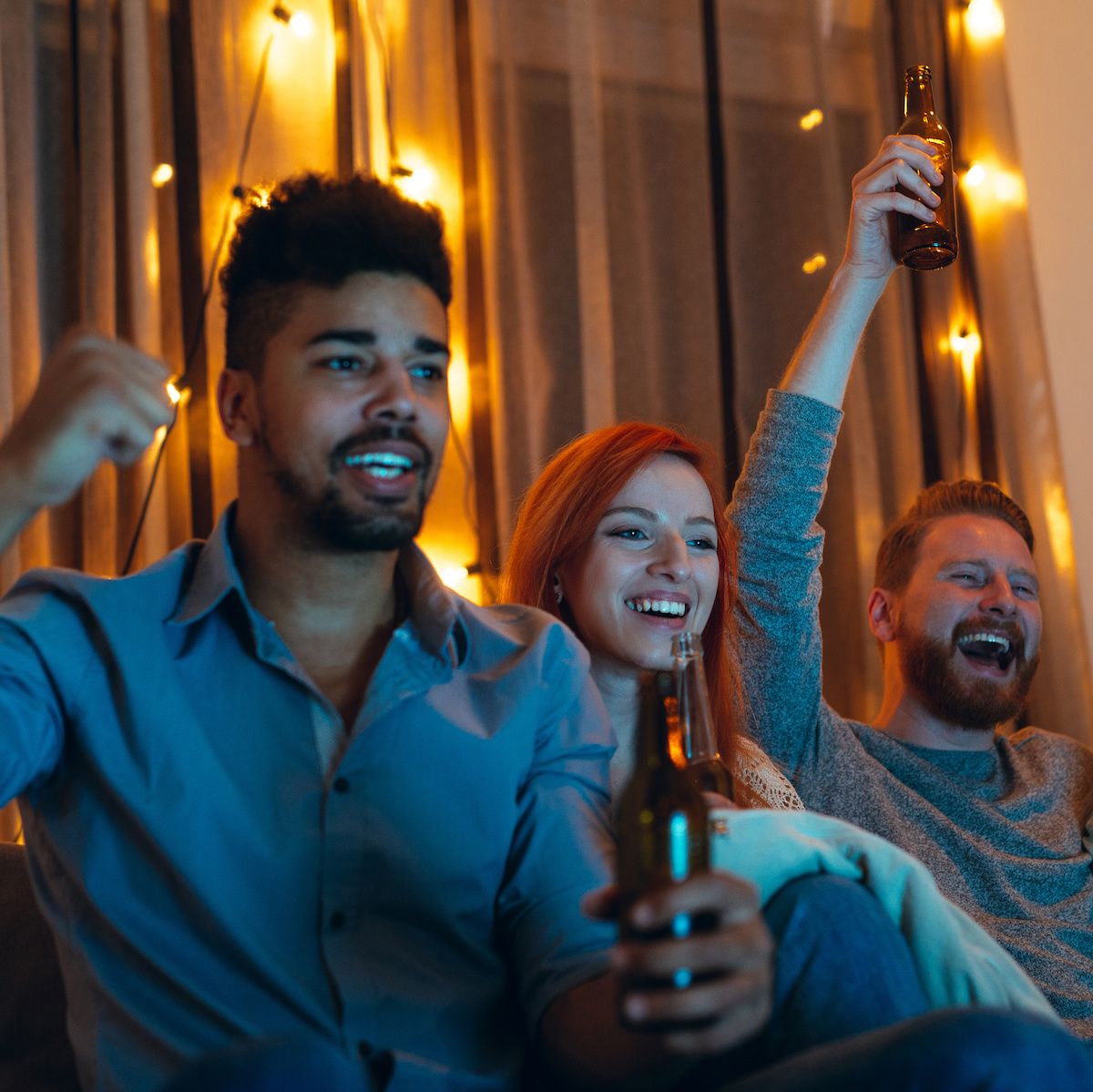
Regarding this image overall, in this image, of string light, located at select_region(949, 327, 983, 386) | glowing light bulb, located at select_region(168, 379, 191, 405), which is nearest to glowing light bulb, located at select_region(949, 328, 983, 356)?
string light, located at select_region(949, 327, 983, 386)

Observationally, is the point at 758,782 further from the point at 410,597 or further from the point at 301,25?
the point at 301,25

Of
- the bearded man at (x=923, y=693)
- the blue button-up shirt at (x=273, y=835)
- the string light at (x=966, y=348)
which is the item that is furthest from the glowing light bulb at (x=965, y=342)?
the blue button-up shirt at (x=273, y=835)

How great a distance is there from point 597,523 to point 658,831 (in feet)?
2.71

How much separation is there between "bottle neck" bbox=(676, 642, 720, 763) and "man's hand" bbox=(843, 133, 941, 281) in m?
0.76

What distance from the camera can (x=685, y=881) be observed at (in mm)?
756

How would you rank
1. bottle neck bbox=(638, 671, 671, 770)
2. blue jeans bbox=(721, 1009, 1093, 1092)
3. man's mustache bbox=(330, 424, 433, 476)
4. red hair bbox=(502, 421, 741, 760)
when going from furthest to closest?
red hair bbox=(502, 421, 741, 760)
man's mustache bbox=(330, 424, 433, 476)
bottle neck bbox=(638, 671, 671, 770)
blue jeans bbox=(721, 1009, 1093, 1092)

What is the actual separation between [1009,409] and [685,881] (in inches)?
77.4

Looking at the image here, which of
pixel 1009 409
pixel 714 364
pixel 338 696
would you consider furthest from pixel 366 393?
pixel 1009 409

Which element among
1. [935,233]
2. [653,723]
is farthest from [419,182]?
[653,723]

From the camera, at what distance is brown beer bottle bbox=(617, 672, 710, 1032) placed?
0.76 metres

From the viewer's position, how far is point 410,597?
1.23 meters

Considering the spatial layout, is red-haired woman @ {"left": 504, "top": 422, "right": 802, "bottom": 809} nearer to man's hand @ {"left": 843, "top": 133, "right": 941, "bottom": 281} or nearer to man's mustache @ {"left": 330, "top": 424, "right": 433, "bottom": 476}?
man's hand @ {"left": 843, "top": 133, "right": 941, "bottom": 281}

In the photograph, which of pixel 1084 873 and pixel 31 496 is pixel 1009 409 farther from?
pixel 31 496

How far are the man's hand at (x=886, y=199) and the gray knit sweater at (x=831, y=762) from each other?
0.21m
